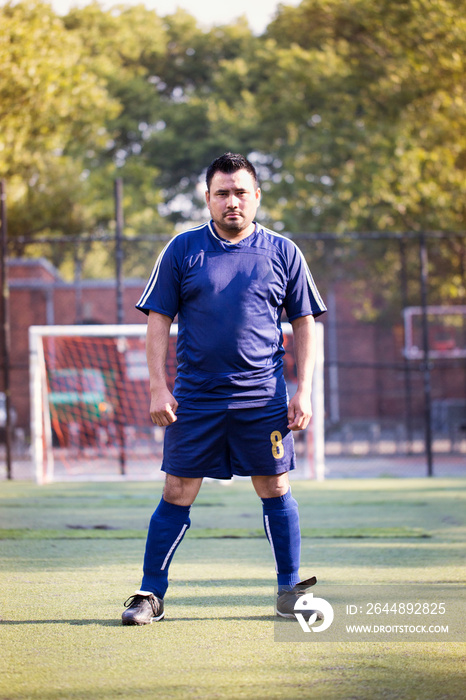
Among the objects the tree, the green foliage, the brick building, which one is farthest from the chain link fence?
the tree

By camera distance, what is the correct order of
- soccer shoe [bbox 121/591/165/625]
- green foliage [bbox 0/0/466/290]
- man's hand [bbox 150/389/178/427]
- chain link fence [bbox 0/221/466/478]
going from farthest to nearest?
green foliage [bbox 0/0/466/290] < chain link fence [bbox 0/221/466/478] < man's hand [bbox 150/389/178/427] < soccer shoe [bbox 121/591/165/625]

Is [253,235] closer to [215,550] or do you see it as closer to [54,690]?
[54,690]

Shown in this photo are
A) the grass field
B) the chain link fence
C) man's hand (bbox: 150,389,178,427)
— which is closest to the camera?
the grass field

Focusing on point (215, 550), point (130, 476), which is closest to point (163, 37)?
point (130, 476)

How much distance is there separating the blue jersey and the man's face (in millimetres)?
72

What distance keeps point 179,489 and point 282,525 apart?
41 centimetres

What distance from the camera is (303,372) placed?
10.2 feet

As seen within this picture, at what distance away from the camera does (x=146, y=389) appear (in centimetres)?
1234

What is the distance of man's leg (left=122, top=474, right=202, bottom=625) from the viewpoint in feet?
9.83

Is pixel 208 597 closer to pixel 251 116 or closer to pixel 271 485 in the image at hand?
pixel 271 485

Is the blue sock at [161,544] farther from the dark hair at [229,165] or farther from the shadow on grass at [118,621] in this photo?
the dark hair at [229,165]

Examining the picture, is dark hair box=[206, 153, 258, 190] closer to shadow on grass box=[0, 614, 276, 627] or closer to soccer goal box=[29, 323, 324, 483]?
shadow on grass box=[0, 614, 276, 627]

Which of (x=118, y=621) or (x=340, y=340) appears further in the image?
(x=340, y=340)

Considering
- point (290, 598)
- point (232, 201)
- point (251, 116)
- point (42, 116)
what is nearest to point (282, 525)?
point (290, 598)
